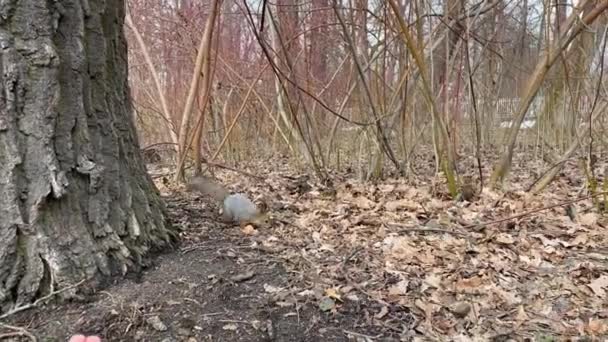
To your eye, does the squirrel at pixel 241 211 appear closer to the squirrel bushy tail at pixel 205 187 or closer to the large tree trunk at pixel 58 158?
the squirrel bushy tail at pixel 205 187

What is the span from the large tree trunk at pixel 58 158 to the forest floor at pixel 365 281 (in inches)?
4.5

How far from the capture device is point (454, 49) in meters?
3.68

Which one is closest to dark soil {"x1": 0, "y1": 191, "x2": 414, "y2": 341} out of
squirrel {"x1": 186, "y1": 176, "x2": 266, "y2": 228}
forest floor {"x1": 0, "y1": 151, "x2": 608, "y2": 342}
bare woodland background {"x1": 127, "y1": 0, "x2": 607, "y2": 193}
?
forest floor {"x1": 0, "y1": 151, "x2": 608, "y2": 342}

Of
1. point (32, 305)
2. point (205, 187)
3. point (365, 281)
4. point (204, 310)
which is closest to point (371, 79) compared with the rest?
point (205, 187)

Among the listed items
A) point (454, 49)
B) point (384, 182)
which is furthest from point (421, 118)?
point (384, 182)

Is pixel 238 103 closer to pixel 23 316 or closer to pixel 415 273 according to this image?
pixel 415 273

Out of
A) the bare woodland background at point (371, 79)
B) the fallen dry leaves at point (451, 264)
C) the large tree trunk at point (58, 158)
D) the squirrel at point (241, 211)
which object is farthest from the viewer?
the bare woodland background at point (371, 79)

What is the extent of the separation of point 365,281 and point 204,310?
624 millimetres

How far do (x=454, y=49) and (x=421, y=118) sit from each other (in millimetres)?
917

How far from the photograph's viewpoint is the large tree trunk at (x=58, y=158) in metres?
1.28

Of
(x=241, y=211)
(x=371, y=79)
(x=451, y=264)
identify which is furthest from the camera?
(x=371, y=79)

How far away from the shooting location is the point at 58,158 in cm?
135

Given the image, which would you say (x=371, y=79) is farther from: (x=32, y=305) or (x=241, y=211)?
(x=32, y=305)

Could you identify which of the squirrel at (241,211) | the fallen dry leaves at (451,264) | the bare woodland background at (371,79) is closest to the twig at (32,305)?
the fallen dry leaves at (451,264)
